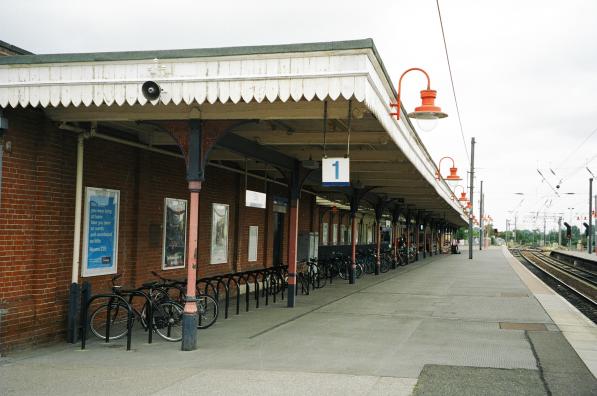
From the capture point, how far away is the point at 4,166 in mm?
8094

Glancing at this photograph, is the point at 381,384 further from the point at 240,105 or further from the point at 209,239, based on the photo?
the point at 209,239

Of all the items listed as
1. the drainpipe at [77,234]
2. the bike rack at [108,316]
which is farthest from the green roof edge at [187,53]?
the bike rack at [108,316]

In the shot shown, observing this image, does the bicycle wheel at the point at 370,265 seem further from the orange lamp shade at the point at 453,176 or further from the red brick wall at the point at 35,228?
the red brick wall at the point at 35,228

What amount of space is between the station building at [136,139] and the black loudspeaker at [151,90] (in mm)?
13

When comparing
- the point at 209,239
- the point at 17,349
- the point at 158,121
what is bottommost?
the point at 17,349

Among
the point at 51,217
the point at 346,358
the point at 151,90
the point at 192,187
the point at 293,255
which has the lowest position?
the point at 346,358

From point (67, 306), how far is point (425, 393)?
5419mm

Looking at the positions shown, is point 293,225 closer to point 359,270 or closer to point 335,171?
point 335,171

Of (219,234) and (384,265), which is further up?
(219,234)

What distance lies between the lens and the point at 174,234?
1257 cm

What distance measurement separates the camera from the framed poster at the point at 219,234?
14406 mm

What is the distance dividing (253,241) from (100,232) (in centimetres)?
748

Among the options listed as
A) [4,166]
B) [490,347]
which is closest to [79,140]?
[4,166]

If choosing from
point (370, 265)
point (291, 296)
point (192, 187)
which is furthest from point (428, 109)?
point (370, 265)
